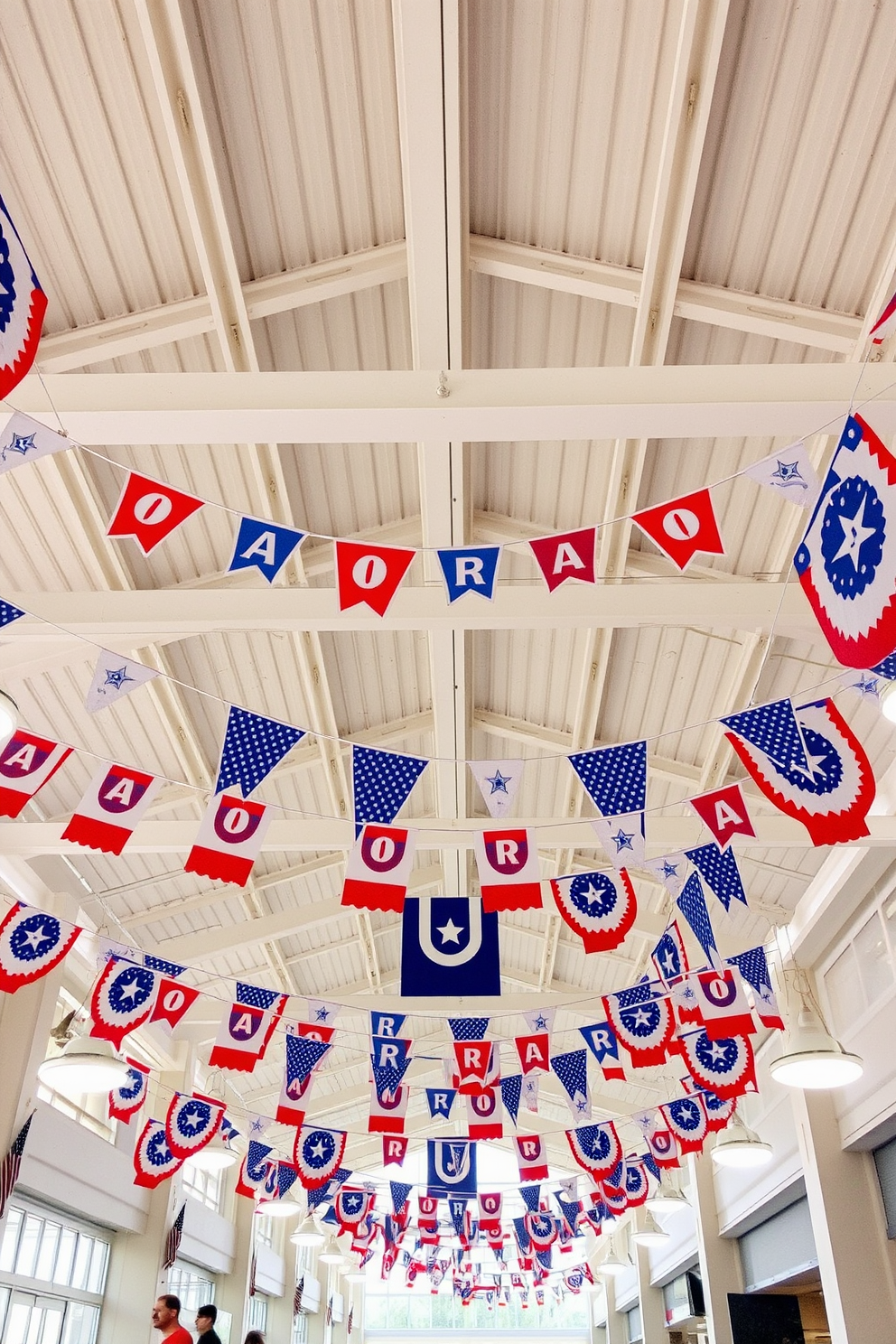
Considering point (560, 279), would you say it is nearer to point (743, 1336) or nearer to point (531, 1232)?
point (743, 1336)

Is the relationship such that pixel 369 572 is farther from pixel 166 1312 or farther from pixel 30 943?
pixel 166 1312

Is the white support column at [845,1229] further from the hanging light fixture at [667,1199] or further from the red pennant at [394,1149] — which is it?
the red pennant at [394,1149]

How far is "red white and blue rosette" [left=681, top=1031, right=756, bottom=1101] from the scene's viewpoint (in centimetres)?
913

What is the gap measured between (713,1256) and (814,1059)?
9257mm

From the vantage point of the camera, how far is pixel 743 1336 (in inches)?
496

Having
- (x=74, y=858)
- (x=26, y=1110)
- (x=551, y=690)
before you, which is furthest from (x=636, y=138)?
(x=26, y=1110)

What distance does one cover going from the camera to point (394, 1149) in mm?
12461

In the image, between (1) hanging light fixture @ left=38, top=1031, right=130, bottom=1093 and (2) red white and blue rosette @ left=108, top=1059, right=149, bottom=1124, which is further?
(2) red white and blue rosette @ left=108, top=1059, right=149, bottom=1124

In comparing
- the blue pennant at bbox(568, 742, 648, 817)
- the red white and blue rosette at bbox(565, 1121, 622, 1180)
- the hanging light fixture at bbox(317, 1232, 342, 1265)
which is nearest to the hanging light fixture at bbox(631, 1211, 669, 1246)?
the red white and blue rosette at bbox(565, 1121, 622, 1180)

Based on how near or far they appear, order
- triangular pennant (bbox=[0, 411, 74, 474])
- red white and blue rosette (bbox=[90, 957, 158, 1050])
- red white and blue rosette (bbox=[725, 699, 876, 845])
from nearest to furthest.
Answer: triangular pennant (bbox=[0, 411, 74, 474]) < red white and blue rosette (bbox=[725, 699, 876, 845]) < red white and blue rosette (bbox=[90, 957, 158, 1050])

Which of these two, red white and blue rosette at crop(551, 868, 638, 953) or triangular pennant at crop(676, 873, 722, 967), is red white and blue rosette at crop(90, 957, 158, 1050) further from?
triangular pennant at crop(676, 873, 722, 967)

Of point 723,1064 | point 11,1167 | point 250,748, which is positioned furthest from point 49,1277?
A: point 250,748

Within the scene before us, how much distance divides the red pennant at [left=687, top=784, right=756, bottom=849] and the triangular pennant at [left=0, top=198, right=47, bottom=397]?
4.39m

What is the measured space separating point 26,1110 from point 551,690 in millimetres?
6012
